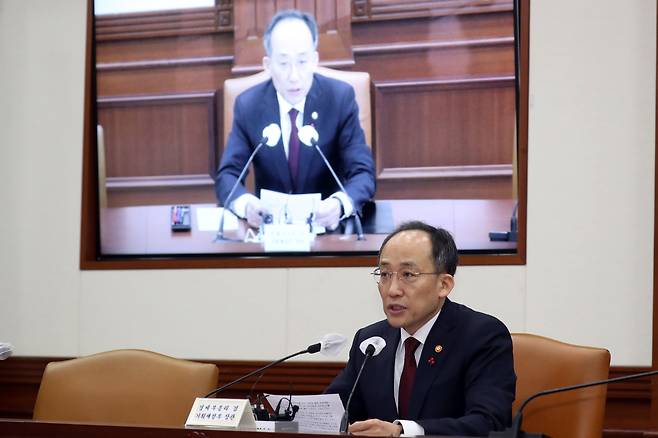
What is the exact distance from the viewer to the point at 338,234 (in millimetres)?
4652

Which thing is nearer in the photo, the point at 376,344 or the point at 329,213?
the point at 376,344

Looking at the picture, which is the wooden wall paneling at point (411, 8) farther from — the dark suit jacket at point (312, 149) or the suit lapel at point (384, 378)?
the suit lapel at point (384, 378)

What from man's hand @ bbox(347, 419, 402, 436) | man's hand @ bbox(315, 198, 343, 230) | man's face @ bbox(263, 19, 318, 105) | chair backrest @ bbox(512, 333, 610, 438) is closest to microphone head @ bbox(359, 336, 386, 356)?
man's hand @ bbox(347, 419, 402, 436)

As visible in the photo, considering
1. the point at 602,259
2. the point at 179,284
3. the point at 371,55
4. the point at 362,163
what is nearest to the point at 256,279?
the point at 179,284

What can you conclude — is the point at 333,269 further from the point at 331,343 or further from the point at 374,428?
the point at 374,428

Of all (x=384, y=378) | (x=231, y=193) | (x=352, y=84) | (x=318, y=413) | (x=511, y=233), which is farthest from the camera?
(x=231, y=193)

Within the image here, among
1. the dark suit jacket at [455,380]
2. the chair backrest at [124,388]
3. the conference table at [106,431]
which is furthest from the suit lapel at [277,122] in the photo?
the conference table at [106,431]

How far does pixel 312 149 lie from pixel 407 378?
1786mm

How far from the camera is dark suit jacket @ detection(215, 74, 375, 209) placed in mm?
4660

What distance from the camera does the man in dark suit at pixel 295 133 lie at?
4.66m

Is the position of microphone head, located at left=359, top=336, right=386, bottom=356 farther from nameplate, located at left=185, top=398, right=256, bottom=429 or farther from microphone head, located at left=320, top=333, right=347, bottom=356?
nameplate, located at left=185, top=398, right=256, bottom=429

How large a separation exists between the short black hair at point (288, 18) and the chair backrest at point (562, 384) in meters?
2.12

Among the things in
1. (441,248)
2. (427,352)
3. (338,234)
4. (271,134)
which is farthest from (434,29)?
(427,352)

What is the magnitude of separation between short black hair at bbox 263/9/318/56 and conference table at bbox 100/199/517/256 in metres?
0.87
